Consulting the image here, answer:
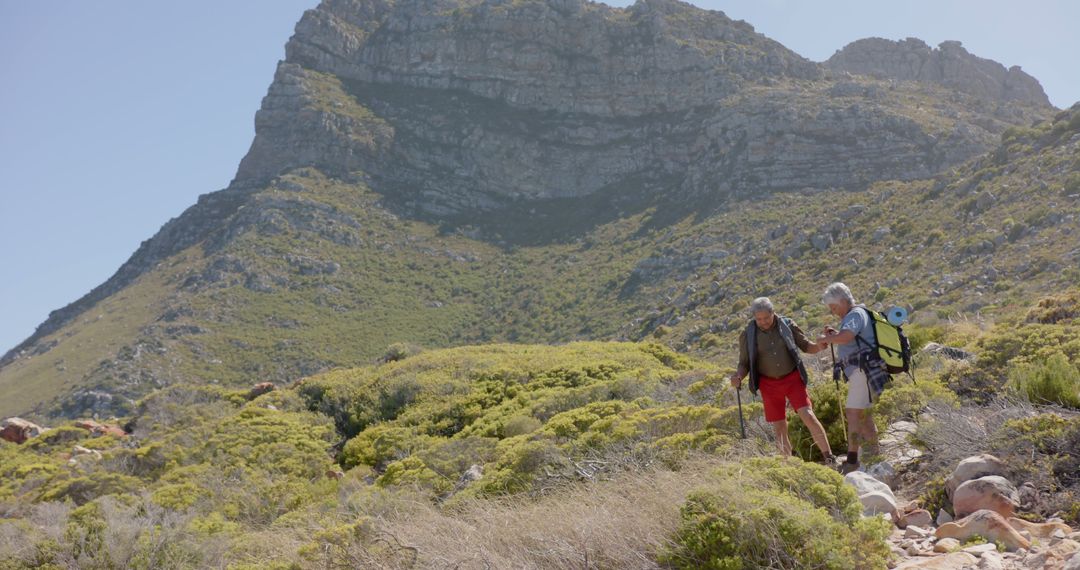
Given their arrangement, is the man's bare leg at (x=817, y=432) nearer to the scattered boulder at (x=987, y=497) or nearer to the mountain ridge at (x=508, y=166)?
the scattered boulder at (x=987, y=497)

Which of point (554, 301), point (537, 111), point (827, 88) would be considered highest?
point (537, 111)

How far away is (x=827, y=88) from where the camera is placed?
66.9m

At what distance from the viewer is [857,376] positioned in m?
6.30

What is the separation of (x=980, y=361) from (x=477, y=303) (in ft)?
163

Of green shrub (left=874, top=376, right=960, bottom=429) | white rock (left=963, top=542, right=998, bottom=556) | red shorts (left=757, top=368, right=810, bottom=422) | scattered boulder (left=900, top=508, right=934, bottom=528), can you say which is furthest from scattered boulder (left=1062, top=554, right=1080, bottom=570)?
green shrub (left=874, top=376, right=960, bottom=429)

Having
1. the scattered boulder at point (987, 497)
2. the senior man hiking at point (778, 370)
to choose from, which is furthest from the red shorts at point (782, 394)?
the scattered boulder at point (987, 497)

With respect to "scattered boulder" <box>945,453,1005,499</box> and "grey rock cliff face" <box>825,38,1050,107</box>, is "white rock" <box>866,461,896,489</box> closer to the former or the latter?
"scattered boulder" <box>945,453,1005,499</box>

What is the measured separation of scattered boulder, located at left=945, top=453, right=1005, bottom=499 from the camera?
16.3 feet

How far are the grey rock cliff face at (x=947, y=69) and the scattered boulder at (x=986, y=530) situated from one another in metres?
82.3

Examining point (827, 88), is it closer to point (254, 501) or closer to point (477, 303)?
point (477, 303)

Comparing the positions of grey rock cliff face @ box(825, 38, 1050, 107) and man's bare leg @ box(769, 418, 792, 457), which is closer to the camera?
man's bare leg @ box(769, 418, 792, 457)

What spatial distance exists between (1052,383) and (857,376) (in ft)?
5.67

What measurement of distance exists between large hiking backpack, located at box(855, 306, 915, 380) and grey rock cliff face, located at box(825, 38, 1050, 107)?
8011cm

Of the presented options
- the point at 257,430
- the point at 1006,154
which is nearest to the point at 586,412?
the point at 257,430
